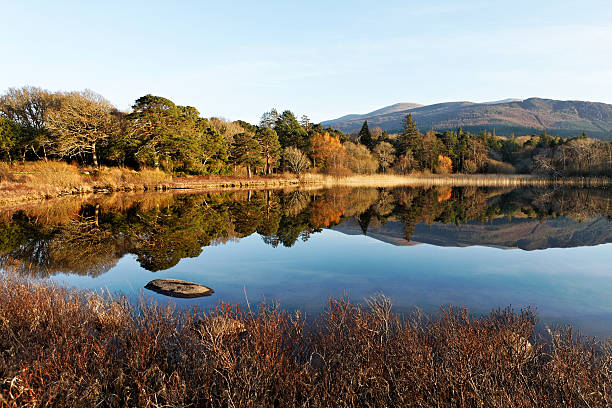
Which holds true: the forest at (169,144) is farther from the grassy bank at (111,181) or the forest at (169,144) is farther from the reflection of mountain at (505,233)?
the reflection of mountain at (505,233)

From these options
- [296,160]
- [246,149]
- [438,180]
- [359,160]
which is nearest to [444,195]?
[296,160]

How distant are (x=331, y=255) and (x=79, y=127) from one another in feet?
126

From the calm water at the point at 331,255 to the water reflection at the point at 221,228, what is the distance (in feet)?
0.20

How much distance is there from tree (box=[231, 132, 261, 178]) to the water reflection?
74.3 feet

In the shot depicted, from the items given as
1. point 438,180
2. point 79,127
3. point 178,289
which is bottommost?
point 178,289

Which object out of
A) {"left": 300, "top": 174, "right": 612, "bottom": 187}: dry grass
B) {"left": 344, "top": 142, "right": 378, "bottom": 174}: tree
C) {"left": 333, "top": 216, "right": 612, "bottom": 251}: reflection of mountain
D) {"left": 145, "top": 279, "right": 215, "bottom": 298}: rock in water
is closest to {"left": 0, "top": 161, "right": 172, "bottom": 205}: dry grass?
{"left": 145, "top": 279, "right": 215, "bottom": 298}: rock in water

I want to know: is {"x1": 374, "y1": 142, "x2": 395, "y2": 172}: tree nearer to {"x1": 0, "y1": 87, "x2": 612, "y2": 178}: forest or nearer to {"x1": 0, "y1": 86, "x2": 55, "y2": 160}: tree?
{"x1": 0, "y1": 87, "x2": 612, "y2": 178}: forest

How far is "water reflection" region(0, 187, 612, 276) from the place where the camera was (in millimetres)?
11016

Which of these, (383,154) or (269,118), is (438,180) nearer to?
(383,154)

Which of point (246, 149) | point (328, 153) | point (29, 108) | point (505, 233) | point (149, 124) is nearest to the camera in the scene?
point (505, 233)

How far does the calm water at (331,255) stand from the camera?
772 cm

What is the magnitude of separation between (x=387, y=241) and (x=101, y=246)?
10.8 metres

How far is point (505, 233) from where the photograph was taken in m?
16.4

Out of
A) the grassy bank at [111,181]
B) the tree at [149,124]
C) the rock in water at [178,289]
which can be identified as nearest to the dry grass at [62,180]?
the grassy bank at [111,181]
